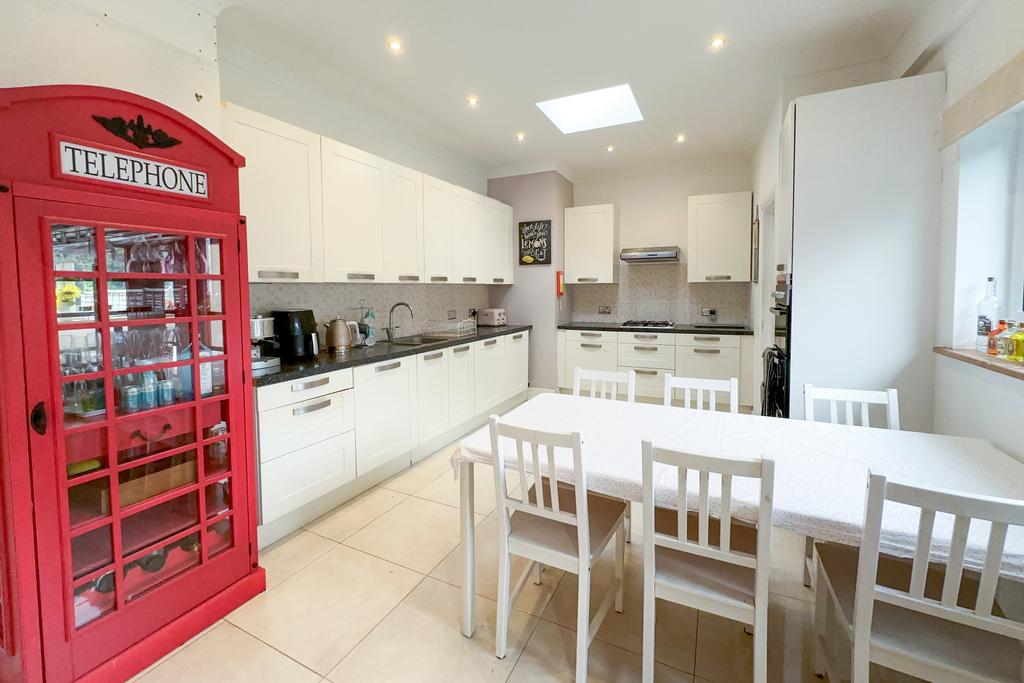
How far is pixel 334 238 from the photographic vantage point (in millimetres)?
2768

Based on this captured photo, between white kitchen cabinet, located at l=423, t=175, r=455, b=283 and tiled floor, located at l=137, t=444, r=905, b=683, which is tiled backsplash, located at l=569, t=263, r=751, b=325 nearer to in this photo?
white kitchen cabinet, located at l=423, t=175, r=455, b=283

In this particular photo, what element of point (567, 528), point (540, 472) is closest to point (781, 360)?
point (567, 528)

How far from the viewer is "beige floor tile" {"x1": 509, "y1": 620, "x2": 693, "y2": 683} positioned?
147cm

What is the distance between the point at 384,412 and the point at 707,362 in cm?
326

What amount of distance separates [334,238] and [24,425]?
178cm

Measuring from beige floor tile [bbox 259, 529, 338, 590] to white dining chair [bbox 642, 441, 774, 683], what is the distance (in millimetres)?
1640

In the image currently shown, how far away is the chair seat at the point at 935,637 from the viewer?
102 centimetres

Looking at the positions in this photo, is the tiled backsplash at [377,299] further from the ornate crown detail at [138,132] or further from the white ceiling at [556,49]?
the white ceiling at [556,49]

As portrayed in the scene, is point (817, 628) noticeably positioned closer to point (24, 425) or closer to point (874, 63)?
point (24, 425)

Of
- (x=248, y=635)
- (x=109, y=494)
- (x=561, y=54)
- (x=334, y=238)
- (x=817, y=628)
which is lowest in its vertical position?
(x=248, y=635)

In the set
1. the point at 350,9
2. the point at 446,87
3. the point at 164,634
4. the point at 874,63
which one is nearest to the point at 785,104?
the point at 874,63

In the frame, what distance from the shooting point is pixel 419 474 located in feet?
10.3

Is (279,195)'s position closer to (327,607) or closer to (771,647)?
(327,607)

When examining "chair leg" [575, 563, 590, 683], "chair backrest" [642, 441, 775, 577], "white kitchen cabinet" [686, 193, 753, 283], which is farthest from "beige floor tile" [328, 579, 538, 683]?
"white kitchen cabinet" [686, 193, 753, 283]
